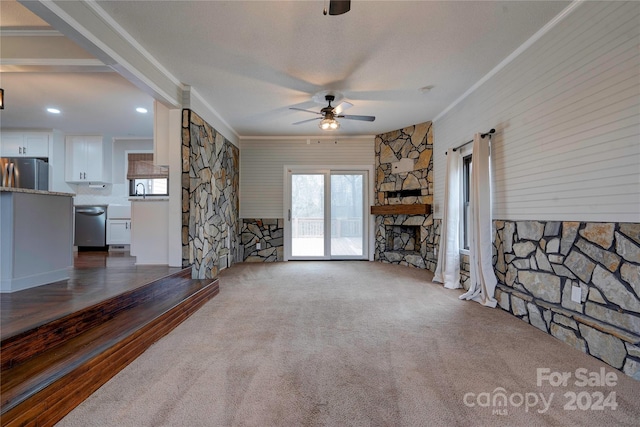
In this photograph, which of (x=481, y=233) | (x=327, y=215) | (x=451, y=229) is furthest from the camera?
(x=327, y=215)

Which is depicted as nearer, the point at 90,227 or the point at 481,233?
the point at 481,233

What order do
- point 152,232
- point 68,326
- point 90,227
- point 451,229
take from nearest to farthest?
point 68,326 → point 152,232 → point 451,229 → point 90,227

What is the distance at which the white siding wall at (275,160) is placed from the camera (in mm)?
6457

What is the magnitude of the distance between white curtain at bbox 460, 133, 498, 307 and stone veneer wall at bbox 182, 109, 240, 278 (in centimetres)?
367

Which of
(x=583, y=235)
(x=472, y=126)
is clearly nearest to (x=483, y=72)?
(x=472, y=126)

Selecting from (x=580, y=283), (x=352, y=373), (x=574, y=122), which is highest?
(x=574, y=122)

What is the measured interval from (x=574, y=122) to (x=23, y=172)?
28.7 ft

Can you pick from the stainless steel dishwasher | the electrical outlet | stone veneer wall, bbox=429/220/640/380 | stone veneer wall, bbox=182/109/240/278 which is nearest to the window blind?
the stainless steel dishwasher

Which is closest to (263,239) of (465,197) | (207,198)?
(207,198)

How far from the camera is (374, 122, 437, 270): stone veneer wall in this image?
5422 millimetres

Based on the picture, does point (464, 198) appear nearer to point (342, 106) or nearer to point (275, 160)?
point (342, 106)

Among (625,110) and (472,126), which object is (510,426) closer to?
(625,110)

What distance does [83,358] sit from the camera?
1759 mm

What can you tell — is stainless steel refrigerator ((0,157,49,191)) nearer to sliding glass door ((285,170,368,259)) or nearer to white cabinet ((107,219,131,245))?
white cabinet ((107,219,131,245))
